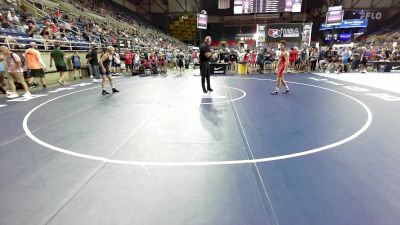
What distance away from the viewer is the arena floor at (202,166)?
94.2 inches

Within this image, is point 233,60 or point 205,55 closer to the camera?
point 205,55

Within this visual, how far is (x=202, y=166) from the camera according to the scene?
3.34m

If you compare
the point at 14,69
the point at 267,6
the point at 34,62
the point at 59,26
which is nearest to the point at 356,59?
the point at 267,6

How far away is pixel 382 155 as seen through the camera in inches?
140

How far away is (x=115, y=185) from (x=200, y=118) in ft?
9.91

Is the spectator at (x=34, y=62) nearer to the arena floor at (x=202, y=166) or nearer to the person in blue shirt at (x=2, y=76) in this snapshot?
the person in blue shirt at (x=2, y=76)

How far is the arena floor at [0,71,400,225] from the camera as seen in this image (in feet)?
7.85

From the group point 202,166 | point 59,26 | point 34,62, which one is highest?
point 59,26

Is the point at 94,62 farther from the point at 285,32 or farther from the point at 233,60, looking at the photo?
the point at 285,32

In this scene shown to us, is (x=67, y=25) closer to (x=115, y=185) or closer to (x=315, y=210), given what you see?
(x=115, y=185)

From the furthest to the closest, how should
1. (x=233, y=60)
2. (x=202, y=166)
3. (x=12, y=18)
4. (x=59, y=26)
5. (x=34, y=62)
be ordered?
A: (x=233, y=60)
(x=59, y=26)
(x=12, y=18)
(x=34, y=62)
(x=202, y=166)

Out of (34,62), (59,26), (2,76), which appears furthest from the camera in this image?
(59,26)

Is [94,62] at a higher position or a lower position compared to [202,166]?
higher

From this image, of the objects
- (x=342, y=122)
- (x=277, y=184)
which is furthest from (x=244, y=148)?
(x=342, y=122)
